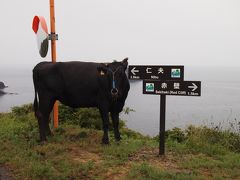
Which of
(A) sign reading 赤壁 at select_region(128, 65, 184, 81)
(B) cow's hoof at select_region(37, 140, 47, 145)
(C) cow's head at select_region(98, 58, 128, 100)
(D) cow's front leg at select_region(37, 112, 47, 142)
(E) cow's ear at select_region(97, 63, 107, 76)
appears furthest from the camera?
(D) cow's front leg at select_region(37, 112, 47, 142)

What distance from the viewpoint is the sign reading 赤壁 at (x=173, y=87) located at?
24.6 feet

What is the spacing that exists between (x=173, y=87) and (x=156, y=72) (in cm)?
55

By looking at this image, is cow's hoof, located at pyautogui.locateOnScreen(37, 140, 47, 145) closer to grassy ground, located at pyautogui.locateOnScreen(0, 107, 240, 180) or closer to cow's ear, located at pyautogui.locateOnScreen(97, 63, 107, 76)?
grassy ground, located at pyautogui.locateOnScreen(0, 107, 240, 180)

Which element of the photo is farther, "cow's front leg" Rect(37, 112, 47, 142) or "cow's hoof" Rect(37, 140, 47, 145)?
"cow's front leg" Rect(37, 112, 47, 142)

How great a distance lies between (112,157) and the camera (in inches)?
303

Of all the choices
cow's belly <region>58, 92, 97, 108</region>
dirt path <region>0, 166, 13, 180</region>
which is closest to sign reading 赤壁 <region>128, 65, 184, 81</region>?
cow's belly <region>58, 92, 97, 108</region>

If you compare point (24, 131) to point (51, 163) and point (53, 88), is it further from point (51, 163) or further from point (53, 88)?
point (51, 163)

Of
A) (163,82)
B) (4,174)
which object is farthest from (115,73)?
(4,174)

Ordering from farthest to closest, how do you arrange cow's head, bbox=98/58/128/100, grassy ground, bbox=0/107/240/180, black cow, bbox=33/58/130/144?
black cow, bbox=33/58/130/144
cow's head, bbox=98/58/128/100
grassy ground, bbox=0/107/240/180

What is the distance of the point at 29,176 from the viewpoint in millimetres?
6574

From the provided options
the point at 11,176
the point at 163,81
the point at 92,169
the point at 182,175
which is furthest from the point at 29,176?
the point at 163,81

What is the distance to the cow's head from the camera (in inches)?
327

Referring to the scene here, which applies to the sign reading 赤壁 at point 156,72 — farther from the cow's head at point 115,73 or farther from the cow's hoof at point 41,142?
the cow's hoof at point 41,142

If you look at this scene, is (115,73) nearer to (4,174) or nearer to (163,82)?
(163,82)
